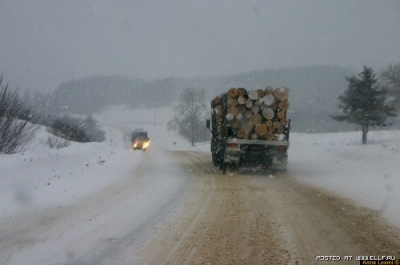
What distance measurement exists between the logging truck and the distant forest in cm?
2417

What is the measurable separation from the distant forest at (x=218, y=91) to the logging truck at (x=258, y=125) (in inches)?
951

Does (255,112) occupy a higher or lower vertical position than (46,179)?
higher

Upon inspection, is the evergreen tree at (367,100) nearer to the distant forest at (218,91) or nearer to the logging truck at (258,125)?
the distant forest at (218,91)

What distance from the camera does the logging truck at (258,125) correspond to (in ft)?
50.7

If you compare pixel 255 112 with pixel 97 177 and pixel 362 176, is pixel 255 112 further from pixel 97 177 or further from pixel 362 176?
pixel 97 177

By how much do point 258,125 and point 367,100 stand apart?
18949mm

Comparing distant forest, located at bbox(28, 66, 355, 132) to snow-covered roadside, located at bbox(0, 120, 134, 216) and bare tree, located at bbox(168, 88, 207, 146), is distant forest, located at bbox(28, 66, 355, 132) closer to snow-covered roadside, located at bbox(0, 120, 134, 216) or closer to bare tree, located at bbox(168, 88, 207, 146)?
bare tree, located at bbox(168, 88, 207, 146)

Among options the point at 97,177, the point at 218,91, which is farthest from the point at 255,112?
the point at 218,91

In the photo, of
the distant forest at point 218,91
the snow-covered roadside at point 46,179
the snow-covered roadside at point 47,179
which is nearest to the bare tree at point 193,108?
the distant forest at point 218,91

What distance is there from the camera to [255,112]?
15.6 meters

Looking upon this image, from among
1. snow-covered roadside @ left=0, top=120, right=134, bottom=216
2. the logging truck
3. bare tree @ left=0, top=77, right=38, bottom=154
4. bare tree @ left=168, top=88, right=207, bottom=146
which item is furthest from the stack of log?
bare tree @ left=168, top=88, right=207, bottom=146

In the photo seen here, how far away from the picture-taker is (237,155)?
15.3 m

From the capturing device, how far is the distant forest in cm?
7206

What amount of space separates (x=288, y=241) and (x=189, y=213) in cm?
264
